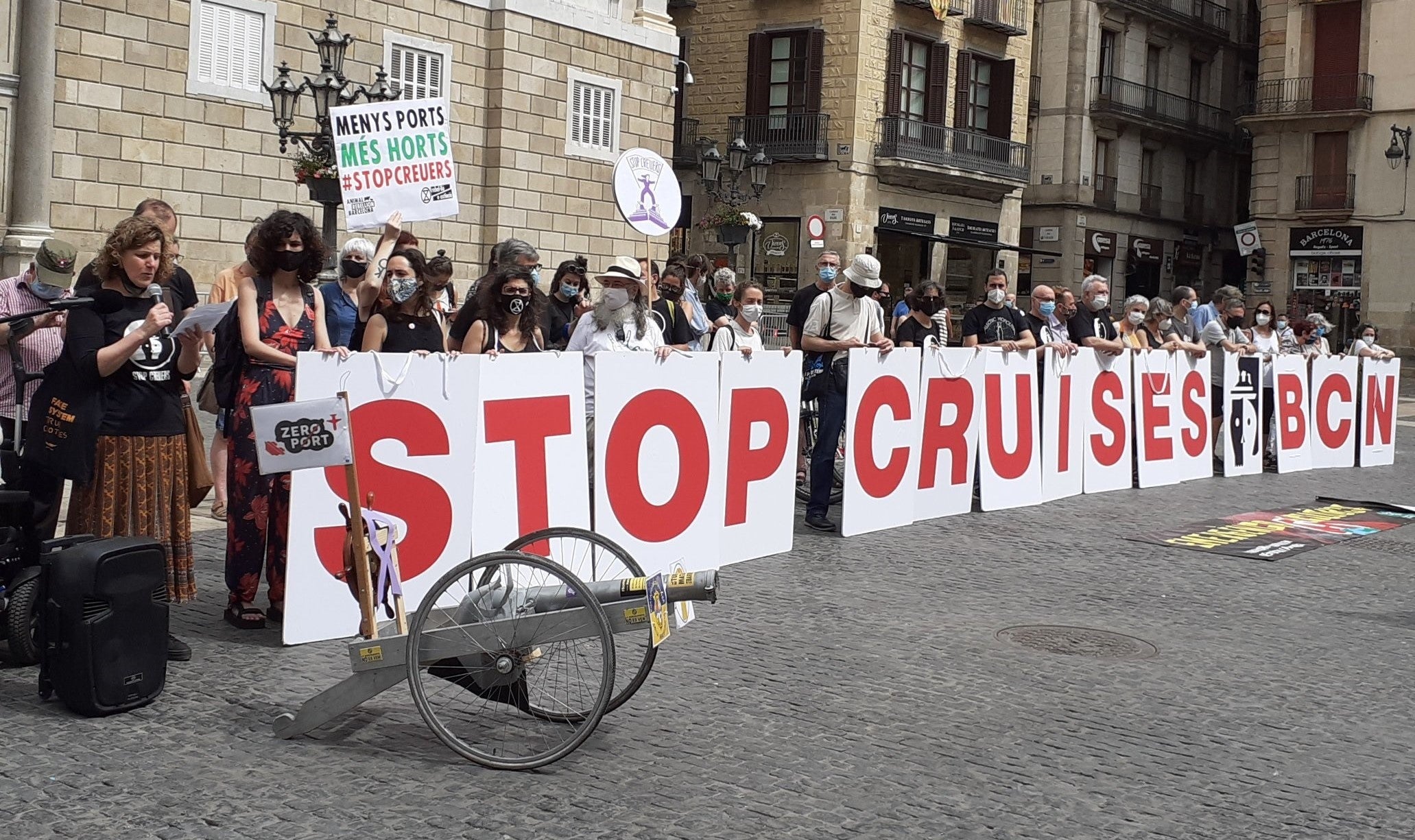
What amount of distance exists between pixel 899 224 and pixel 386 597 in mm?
33833

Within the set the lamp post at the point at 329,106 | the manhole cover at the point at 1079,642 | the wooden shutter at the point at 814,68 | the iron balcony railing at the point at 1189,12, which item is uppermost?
the iron balcony railing at the point at 1189,12

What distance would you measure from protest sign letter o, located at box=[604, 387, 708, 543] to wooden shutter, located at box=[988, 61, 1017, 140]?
1341 inches

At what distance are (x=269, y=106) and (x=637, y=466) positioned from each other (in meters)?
14.7

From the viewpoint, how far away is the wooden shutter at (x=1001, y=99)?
4106cm

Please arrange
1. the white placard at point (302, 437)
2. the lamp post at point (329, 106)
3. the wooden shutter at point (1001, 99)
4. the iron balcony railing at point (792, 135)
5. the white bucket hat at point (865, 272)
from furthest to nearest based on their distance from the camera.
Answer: the wooden shutter at point (1001, 99)
the iron balcony railing at point (792, 135)
the lamp post at point (329, 106)
the white bucket hat at point (865, 272)
the white placard at point (302, 437)

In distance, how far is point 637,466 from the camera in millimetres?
8406

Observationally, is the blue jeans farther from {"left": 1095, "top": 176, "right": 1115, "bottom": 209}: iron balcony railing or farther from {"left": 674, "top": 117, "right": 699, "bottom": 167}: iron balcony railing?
{"left": 1095, "top": 176, "right": 1115, "bottom": 209}: iron balcony railing

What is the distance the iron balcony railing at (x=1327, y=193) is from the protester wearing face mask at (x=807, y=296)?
121 feet

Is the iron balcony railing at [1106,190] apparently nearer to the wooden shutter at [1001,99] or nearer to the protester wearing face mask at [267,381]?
the wooden shutter at [1001,99]

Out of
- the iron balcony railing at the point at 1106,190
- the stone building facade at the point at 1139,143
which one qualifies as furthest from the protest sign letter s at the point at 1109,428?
the iron balcony railing at the point at 1106,190

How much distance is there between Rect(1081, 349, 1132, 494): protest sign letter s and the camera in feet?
44.1

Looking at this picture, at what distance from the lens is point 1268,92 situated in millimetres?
47281

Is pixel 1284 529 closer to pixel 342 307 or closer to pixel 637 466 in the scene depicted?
pixel 637 466

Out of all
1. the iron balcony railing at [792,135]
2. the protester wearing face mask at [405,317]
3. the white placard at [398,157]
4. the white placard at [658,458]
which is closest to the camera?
the protester wearing face mask at [405,317]
